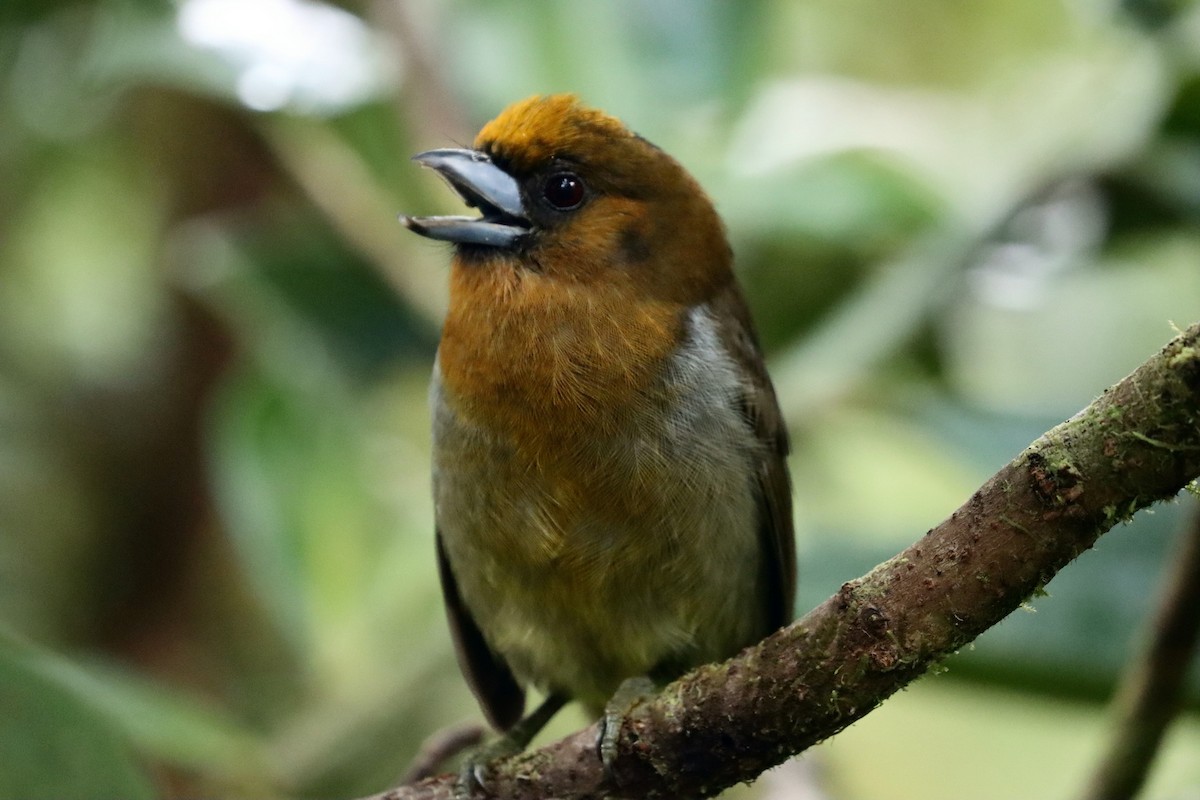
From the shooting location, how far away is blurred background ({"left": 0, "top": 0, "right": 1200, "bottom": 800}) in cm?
320

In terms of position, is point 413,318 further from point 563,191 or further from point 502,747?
point 502,747

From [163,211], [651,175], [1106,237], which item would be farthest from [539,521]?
[163,211]

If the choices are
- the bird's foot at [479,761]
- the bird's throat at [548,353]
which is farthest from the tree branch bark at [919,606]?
the bird's throat at [548,353]

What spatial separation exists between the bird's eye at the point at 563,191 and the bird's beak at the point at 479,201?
5cm

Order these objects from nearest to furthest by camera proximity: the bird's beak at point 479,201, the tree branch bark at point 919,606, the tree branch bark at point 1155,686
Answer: the tree branch bark at point 919,606 < the tree branch bark at point 1155,686 < the bird's beak at point 479,201

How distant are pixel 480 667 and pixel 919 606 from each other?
143cm

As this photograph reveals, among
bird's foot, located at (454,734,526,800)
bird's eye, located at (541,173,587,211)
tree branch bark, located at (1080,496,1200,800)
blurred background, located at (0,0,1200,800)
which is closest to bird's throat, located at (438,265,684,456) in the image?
bird's eye, located at (541,173,587,211)

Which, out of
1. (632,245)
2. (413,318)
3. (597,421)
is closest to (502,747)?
(597,421)

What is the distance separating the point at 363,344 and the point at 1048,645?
81.4 inches

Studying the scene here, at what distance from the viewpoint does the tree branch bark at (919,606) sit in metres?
1.45

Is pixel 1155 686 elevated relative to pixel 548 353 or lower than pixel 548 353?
lower

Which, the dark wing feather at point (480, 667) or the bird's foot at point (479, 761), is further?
the dark wing feather at point (480, 667)

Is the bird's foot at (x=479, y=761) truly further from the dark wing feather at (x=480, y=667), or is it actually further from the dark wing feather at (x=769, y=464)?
the dark wing feather at (x=769, y=464)

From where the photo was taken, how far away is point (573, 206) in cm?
257
